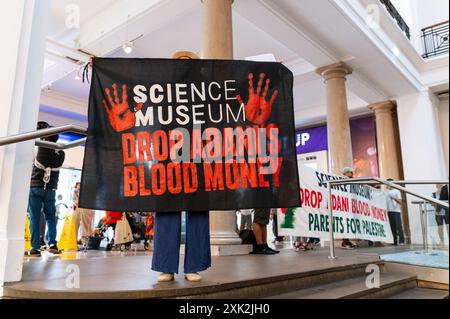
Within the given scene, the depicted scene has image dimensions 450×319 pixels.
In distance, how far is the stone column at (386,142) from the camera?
439 inches

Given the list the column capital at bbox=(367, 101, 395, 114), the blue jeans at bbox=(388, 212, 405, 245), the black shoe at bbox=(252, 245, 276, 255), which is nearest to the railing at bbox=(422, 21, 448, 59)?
the column capital at bbox=(367, 101, 395, 114)

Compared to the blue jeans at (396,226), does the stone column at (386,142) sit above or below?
above

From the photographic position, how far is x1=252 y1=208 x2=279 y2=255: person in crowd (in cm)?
512

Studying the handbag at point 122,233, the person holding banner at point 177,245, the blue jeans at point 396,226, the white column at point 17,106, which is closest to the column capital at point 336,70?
the blue jeans at point 396,226

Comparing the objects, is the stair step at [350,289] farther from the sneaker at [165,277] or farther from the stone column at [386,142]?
the stone column at [386,142]

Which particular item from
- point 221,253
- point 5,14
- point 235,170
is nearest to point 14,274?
point 235,170

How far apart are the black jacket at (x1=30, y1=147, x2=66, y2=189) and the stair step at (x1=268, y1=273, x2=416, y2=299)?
3285 mm

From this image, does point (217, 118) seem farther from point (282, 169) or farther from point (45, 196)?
point (45, 196)

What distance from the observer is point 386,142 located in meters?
11.3

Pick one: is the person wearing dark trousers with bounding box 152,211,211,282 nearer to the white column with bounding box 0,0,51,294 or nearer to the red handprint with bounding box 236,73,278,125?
the red handprint with bounding box 236,73,278,125

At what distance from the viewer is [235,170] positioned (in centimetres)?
267

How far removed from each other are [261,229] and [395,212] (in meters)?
3.46

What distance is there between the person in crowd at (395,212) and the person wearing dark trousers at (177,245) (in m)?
5.19

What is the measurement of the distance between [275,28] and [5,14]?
567 centimetres
